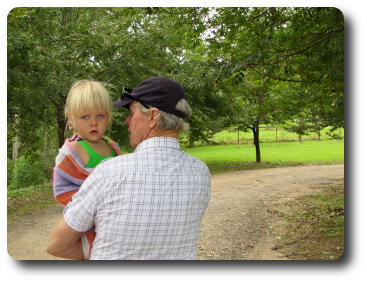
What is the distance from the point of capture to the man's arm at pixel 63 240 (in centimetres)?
118

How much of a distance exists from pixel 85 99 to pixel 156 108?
0.49 meters

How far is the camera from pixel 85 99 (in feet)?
5.14

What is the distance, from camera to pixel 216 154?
3.25 m

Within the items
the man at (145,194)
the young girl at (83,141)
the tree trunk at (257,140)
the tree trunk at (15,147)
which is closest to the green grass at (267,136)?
the tree trunk at (257,140)

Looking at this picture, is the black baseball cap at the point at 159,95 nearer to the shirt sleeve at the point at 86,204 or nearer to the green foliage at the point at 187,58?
the shirt sleeve at the point at 86,204

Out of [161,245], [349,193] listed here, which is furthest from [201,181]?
[349,193]

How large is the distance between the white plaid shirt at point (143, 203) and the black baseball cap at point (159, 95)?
11 cm

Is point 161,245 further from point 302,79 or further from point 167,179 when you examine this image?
point 302,79

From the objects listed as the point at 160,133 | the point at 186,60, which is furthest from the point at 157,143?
the point at 186,60

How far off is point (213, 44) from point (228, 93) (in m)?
0.68

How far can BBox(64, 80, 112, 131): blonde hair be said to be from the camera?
1.55m

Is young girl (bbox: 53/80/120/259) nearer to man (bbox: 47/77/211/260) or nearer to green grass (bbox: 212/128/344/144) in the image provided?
man (bbox: 47/77/211/260)

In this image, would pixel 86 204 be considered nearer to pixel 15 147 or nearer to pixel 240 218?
pixel 15 147

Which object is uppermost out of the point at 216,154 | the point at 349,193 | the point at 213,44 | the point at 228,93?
the point at 213,44
